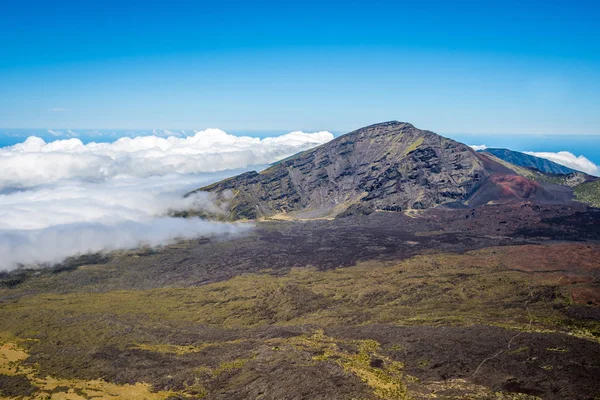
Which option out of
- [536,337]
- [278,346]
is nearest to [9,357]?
[278,346]

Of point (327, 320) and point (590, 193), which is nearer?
point (327, 320)

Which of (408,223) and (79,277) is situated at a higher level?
(408,223)

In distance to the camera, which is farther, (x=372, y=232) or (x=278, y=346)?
(x=372, y=232)

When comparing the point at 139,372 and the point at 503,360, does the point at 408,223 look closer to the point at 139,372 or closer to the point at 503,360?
the point at 503,360

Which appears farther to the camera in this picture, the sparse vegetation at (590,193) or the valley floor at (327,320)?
the sparse vegetation at (590,193)

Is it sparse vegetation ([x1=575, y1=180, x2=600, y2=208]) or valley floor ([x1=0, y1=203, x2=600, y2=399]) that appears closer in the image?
valley floor ([x1=0, y1=203, x2=600, y2=399])

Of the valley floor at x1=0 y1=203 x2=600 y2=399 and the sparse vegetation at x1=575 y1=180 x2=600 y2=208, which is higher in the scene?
the sparse vegetation at x1=575 y1=180 x2=600 y2=208

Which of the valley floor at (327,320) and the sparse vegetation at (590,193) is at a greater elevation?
the sparse vegetation at (590,193)

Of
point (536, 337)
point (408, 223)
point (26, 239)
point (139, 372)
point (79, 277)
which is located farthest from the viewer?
point (26, 239)
